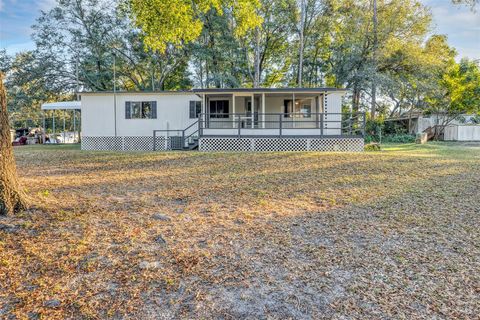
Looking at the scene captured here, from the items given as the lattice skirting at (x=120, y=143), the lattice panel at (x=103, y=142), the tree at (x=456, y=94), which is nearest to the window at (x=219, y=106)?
the lattice skirting at (x=120, y=143)

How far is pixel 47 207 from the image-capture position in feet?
15.2

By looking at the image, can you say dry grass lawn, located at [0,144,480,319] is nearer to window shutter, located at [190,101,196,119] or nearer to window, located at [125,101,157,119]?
window shutter, located at [190,101,196,119]

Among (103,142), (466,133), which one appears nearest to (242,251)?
(103,142)

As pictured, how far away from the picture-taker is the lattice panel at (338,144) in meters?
13.7

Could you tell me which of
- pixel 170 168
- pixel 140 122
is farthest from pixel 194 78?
pixel 170 168

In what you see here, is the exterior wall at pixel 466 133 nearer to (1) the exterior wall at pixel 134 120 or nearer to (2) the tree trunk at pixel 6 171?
(1) the exterior wall at pixel 134 120

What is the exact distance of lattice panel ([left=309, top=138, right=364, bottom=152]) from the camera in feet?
45.1

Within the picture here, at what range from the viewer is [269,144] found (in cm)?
1403

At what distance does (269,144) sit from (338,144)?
9.48 feet

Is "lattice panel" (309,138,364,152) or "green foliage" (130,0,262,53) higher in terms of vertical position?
"green foliage" (130,0,262,53)

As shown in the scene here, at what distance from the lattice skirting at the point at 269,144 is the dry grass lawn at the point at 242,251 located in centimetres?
702

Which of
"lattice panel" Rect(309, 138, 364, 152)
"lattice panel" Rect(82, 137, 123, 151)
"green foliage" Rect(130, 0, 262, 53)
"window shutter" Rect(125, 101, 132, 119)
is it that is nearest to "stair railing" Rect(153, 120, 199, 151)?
"window shutter" Rect(125, 101, 132, 119)

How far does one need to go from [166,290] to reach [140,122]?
48.3 feet

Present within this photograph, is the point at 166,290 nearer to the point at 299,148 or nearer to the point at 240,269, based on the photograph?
the point at 240,269
